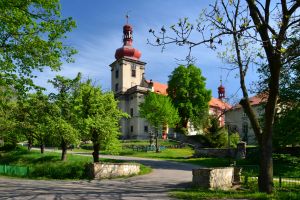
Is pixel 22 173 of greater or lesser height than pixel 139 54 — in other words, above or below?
below

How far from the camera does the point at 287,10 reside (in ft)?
44.5

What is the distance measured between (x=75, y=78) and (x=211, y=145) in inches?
770

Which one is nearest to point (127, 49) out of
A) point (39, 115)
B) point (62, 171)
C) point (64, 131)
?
point (39, 115)

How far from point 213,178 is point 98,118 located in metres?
12.1

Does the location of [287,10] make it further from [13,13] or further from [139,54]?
[139,54]

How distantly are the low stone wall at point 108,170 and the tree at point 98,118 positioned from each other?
12.1 ft

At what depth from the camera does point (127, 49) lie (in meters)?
84.8

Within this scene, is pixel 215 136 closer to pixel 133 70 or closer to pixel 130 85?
pixel 130 85

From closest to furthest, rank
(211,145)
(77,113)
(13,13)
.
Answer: (13,13) → (77,113) → (211,145)

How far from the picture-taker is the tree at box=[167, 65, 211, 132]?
2714 inches

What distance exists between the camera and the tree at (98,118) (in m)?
27.9

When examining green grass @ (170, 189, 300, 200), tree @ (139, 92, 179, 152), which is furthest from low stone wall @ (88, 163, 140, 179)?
tree @ (139, 92, 179, 152)

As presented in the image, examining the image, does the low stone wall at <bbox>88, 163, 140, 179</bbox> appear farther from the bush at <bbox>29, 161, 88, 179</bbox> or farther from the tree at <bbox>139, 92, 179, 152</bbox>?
the tree at <bbox>139, 92, 179, 152</bbox>

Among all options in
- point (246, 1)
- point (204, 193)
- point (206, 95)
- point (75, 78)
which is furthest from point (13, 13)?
point (206, 95)
